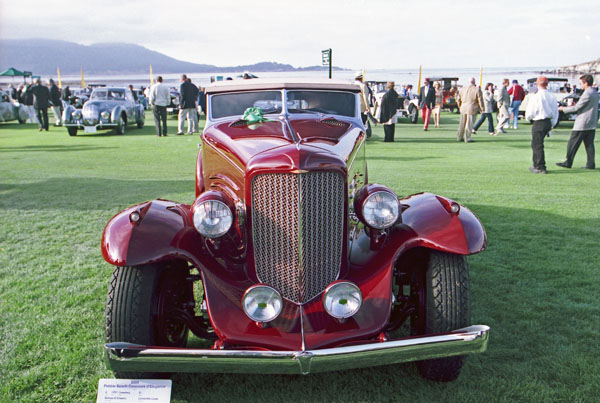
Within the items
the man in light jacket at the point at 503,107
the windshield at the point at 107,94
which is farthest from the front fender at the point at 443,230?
the windshield at the point at 107,94

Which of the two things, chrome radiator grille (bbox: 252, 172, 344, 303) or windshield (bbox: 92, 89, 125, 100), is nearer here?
chrome radiator grille (bbox: 252, 172, 344, 303)

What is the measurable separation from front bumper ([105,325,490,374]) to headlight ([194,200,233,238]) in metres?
0.76

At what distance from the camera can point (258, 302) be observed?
105 inches

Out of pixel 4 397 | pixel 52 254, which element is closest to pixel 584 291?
pixel 4 397

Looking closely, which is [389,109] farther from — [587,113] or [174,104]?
[174,104]

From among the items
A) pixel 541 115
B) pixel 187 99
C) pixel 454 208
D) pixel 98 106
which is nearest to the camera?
pixel 454 208

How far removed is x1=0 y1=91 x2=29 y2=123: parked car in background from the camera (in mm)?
21922

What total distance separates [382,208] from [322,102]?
1.71 meters

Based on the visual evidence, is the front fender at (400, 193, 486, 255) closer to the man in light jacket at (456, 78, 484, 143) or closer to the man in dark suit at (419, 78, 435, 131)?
the man in light jacket at (456, 78, 484, 143)

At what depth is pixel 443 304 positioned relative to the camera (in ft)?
9.32

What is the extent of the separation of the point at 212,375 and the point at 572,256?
13.1 ft

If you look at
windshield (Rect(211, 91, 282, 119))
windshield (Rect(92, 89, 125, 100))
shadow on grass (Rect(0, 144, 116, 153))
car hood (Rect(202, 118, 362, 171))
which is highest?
windshield (Rect(92, 89, 125, 100))

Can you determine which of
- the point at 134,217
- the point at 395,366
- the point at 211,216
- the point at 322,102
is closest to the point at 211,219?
the point at 211,216

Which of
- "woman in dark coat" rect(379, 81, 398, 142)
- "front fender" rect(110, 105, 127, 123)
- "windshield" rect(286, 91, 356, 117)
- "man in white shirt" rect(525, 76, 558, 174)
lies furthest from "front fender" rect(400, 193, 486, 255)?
"front fender" rect(110, 105, 127, 123)
